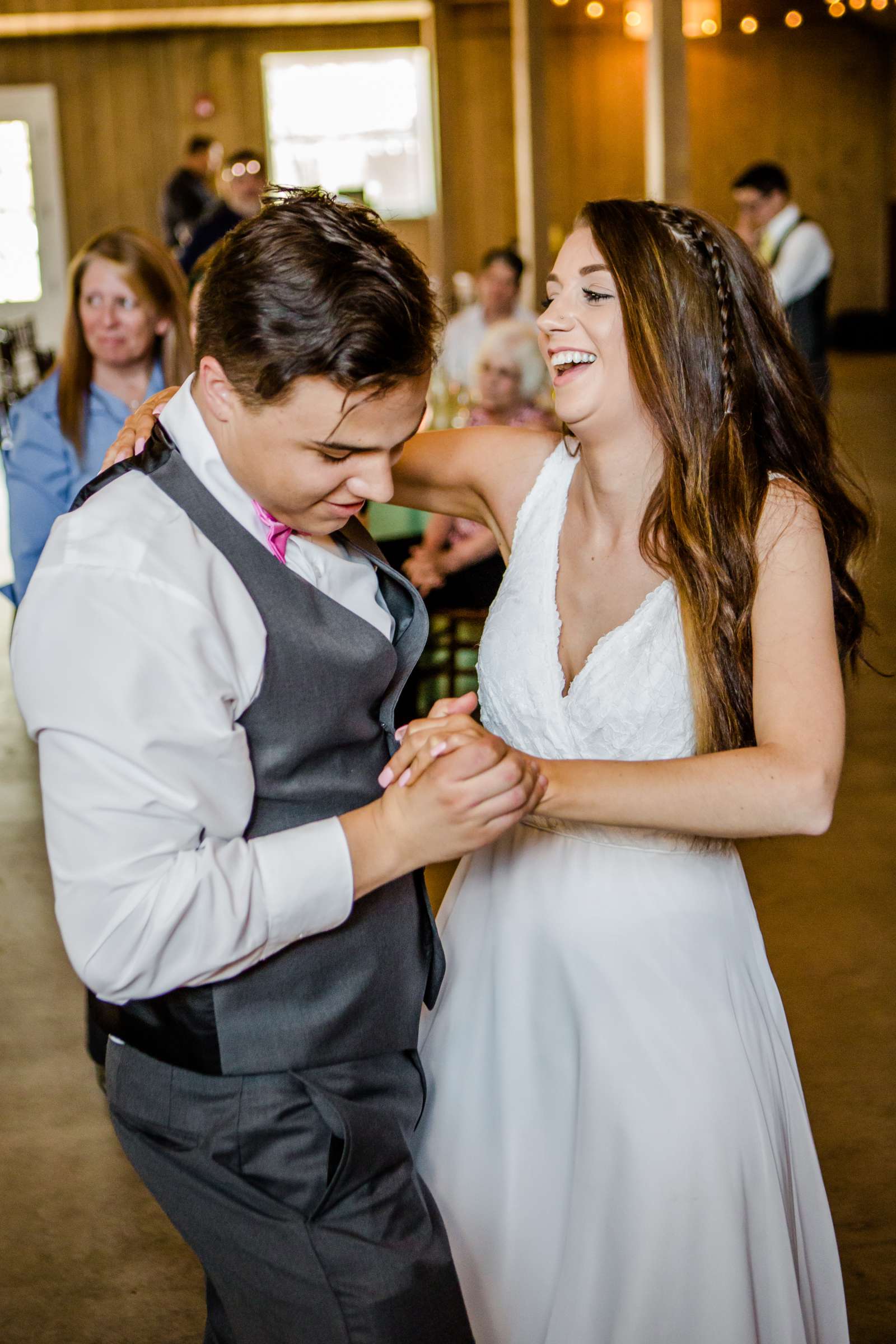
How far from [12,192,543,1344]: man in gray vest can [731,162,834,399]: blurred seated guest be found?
24.0 ft

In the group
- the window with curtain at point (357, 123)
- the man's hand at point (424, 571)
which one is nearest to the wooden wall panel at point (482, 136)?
the window with curtain at point (357, 123)

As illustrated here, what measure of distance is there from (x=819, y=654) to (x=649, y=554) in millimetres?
286

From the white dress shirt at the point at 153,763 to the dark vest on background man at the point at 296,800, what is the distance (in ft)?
0.11

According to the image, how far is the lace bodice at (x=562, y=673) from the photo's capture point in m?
1.66

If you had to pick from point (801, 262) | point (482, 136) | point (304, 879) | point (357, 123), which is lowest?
point (304, 879)

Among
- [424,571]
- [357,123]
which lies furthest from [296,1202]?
[357,123]

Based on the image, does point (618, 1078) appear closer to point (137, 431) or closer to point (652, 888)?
point (652, 888)

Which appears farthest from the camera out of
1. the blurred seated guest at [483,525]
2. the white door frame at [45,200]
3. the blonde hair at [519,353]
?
the white door frame at [45,200]

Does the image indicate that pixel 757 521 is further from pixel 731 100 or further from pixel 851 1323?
pixel 731 100

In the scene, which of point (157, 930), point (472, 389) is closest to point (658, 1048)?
point (157, 930)

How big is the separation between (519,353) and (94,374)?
223 centimetres

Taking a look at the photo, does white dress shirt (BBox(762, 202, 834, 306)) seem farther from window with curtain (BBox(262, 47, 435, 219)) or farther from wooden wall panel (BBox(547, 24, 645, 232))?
window with curtain (BBox(262, 47, 435, 219))

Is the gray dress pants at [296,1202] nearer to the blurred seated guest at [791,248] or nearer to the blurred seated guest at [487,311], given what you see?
the blurred seated guest at [487,311]

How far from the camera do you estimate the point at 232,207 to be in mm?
6469
